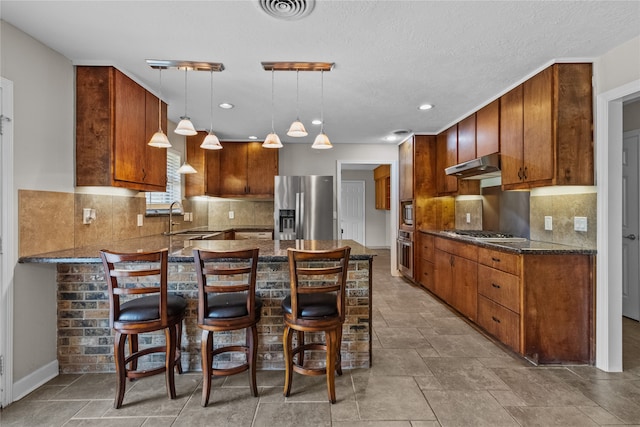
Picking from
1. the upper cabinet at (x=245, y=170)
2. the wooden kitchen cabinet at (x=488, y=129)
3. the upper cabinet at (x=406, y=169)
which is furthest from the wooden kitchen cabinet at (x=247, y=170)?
the wooden kitchen cabinet at (x=488, y=129)

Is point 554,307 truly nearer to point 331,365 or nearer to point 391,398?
point 391,398

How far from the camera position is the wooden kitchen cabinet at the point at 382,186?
292 inches

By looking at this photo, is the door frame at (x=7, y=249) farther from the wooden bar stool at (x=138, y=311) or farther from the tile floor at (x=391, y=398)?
the wooden bar stool at (x=138, y=311)

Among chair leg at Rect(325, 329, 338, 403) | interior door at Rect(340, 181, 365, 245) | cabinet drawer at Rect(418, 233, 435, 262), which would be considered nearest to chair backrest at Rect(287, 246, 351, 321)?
chair leg at Rect(325, 329, 338, 403)

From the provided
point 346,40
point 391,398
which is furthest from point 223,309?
point 346,40

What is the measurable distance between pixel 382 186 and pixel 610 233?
5670 millimetres

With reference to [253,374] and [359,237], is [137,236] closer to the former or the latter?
[253,374]

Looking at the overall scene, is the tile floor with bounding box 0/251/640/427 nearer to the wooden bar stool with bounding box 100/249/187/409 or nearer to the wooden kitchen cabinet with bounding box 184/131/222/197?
the wooden bar stool with bounding box 100/249/187/409

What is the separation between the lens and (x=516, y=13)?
1839 mm

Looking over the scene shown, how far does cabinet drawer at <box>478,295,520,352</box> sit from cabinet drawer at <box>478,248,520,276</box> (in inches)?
13.4

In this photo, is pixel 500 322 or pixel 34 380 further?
pixel 500 322

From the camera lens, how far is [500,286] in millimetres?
2670

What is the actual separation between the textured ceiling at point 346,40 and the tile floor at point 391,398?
2.33 meters

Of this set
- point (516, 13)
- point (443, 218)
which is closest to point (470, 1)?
point (516, 13)
